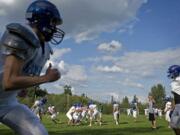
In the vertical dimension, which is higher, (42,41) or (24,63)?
(42,41)

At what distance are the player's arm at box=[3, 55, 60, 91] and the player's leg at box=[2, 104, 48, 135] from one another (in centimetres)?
47

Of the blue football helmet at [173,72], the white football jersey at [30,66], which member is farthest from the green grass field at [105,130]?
the white football jersey at [30,66]

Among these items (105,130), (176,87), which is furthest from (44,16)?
(105,130)

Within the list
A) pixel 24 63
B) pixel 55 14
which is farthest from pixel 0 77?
pixel 55 14

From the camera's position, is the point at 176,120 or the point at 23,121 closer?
the point at 23,121

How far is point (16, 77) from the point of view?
4.02 m

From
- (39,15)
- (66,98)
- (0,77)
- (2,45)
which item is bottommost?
(0,77)

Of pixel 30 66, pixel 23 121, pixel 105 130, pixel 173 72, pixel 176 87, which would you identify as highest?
pixel 173 72

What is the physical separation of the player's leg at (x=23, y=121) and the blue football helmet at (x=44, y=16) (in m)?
0.83

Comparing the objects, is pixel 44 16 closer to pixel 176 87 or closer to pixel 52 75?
pixel 52 75

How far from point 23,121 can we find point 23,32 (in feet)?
3.11

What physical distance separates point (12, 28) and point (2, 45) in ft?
0.79

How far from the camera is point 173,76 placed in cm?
1235

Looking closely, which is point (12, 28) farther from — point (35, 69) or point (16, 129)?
point (16, 129)
